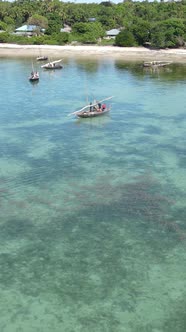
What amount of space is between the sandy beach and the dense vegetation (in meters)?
3.02

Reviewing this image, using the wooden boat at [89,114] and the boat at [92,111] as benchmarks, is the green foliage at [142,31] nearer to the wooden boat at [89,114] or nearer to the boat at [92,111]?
the boat at [92,111]

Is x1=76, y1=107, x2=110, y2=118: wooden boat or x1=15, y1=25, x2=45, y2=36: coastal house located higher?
x1=15, y1=25, x2=45, y2=36: coastal house

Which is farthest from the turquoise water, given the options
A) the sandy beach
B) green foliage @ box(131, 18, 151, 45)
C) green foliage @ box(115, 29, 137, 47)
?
green foliage @ box(131, 18, 151, 45)

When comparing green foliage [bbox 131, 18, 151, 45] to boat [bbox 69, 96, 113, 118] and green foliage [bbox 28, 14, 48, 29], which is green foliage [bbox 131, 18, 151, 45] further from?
boat [bbox 69, 96, 113, 118]

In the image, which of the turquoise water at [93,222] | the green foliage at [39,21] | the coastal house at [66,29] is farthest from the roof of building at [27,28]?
the turquoise water at [93,222]

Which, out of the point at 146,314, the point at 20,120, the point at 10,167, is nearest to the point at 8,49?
the point at 20,120

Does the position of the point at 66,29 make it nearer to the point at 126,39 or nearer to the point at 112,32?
the point at 112,32

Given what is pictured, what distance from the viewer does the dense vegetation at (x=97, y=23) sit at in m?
102

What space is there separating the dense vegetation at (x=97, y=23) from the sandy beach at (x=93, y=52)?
302 centimetres

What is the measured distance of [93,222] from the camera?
2244 centimetres

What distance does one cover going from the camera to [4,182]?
89.4 ft

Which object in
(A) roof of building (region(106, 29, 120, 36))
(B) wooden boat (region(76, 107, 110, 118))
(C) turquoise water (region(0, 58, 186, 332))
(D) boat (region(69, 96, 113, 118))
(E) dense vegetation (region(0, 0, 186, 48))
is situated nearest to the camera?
(C) turquoise water (region(0, 58, 186, 332))

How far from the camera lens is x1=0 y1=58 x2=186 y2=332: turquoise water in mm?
16453

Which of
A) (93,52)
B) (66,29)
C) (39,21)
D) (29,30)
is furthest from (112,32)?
(29,30)
